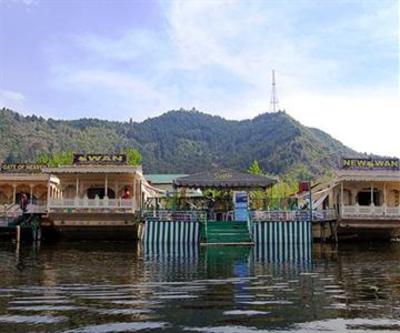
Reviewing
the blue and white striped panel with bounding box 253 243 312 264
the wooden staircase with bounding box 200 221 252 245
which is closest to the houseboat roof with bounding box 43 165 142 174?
the wooden staircase with bounding box 200 221 252 245

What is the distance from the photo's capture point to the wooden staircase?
99.1 ft

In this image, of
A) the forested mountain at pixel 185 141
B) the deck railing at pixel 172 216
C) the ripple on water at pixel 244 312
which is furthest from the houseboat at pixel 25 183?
the forested mountain at pixel 185 141

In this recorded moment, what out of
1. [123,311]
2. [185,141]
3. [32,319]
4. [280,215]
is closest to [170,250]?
[280,215]

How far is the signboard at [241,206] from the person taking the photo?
32.1 meters

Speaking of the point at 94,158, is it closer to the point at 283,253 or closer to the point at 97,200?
the point at 97,200

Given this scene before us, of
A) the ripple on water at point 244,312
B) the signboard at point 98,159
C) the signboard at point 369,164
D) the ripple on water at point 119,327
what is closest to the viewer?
the ripple on water at point 119,327

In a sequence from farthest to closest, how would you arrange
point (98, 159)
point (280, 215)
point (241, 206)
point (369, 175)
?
1. point (98, 159)
2. point (369, 175)
3. point (241, 206)
4. point (280, 215)

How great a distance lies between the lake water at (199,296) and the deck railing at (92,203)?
618 inches

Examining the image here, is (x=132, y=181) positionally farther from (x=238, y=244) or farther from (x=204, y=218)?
(x=238, y=244)

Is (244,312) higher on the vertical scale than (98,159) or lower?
lower

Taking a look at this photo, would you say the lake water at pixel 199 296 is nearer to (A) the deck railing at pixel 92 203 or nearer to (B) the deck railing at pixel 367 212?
(B) the deck railing at pixel 367 212

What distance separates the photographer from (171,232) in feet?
104

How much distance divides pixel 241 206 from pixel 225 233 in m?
2.39

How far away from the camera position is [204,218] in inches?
1264
